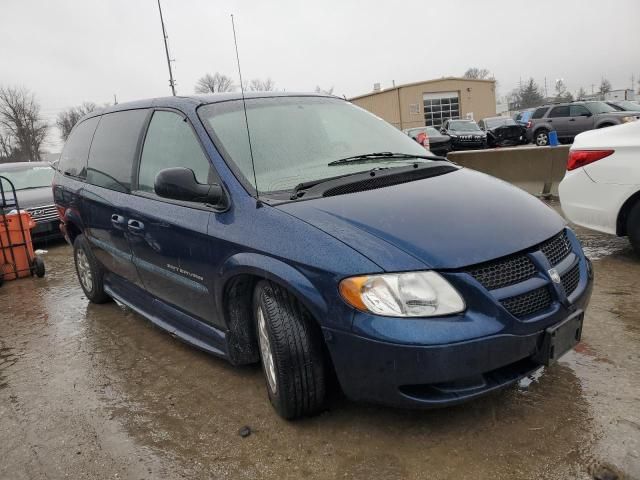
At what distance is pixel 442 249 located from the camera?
7.43ft

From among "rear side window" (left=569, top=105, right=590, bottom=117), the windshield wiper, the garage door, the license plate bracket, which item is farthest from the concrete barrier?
the garage door

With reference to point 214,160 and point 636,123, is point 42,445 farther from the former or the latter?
point 636,123

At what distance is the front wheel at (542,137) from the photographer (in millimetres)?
19719

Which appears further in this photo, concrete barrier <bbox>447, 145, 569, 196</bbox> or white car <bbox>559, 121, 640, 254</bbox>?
concrete barrier <bbox>447, 145, 569, 196</bbox>

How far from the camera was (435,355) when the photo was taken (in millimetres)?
2121

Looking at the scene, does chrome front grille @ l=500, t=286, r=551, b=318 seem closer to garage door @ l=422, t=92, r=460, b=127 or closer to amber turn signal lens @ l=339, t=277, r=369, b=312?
amber turn signal lens @ l=339, t=277, r=369, b=312

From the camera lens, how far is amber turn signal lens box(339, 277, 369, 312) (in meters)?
2.22

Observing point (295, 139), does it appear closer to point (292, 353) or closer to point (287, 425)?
point (292, 353)

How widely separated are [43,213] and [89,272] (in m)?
4.60

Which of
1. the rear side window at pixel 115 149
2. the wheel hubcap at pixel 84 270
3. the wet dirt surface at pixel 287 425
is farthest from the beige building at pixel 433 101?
the wet dirt surface at pixel 287 425

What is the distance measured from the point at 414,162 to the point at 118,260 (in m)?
2.41

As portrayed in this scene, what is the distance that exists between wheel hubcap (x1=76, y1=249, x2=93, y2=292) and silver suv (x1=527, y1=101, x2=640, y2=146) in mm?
17090

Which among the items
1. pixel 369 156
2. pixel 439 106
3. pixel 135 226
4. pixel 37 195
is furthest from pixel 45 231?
pixel 439 106

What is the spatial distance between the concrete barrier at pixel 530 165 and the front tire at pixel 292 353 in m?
7.15
